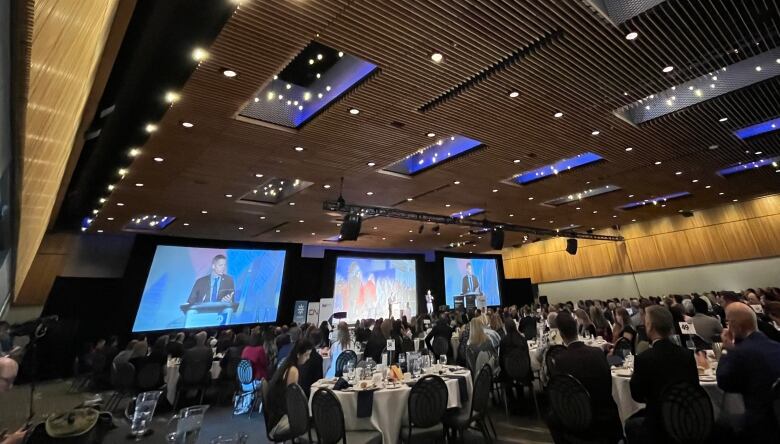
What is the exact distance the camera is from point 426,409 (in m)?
3.61

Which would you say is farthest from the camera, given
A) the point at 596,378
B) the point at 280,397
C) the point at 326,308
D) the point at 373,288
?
the point at 373,288

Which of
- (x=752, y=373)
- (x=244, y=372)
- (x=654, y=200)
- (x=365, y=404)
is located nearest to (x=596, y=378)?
(x=752, y=373)

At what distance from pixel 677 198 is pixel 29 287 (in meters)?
24.3

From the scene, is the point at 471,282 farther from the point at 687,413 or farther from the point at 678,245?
the point at 687,413

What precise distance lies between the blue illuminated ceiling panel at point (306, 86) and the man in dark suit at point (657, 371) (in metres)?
4.48

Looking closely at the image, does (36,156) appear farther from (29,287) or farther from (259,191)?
(29,287)

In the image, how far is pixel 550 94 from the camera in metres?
5.13

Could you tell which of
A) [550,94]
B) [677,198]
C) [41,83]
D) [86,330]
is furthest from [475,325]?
[86,330]

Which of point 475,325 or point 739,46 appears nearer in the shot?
point 739,46

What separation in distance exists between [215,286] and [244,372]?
7.89m

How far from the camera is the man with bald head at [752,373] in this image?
236 cm

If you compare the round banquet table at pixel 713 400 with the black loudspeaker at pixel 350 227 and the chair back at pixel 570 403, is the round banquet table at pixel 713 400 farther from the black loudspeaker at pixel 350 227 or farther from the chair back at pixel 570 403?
the black loudspeaker at pixel 350 227

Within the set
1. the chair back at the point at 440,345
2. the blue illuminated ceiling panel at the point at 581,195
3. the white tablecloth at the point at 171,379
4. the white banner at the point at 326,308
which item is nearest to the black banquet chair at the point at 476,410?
the chair back at the point at 440,345

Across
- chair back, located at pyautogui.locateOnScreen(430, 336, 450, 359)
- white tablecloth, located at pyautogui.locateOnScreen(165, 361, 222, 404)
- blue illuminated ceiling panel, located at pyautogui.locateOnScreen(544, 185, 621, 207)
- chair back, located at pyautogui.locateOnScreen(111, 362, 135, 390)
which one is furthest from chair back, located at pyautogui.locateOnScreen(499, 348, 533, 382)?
blue illuminated ceiling panel, located at pyautogui.locateOnScreen(544, 185, 621, 207)
